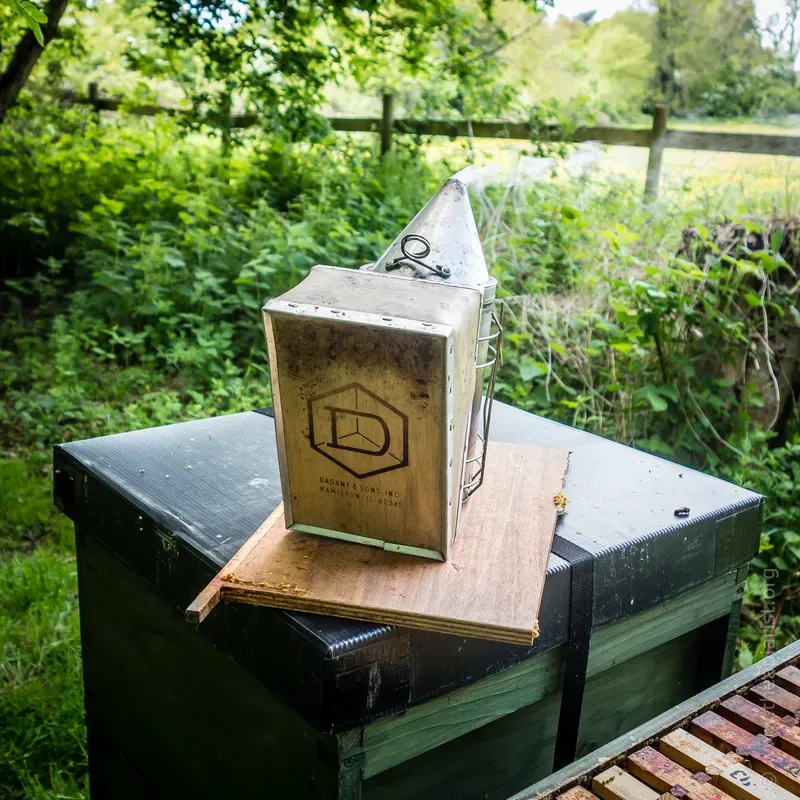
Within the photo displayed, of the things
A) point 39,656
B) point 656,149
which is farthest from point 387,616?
point 656,149

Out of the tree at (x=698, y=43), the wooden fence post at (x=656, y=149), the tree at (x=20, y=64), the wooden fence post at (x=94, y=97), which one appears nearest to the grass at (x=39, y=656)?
the tree at (x=20, y=64)

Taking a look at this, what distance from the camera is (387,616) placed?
916mm

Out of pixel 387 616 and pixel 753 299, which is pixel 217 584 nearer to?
pixel 387 616

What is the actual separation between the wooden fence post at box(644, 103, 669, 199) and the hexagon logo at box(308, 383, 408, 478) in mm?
4593

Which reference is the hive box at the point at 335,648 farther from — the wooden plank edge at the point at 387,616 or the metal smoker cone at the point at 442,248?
the metal smoker cone at the point at 442,248

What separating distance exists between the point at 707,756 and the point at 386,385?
2.12 feet

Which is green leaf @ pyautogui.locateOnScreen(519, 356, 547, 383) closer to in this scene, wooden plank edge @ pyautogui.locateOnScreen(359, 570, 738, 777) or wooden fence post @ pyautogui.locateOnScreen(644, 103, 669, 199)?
wooden plank edge @ pyautogui.locateOnScreen(359, 570, 738, 777)

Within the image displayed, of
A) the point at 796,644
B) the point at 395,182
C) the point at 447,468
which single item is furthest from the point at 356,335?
the point at 395,182

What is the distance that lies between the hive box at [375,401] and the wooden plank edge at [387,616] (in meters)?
0.13

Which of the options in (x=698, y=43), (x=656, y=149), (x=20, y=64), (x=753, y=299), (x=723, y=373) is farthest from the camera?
(x=698, y=43)

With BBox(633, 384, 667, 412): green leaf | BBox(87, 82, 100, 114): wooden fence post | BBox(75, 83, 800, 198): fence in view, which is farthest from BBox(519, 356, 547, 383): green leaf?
BBox(87, 82, 100, 114): wooden fence post

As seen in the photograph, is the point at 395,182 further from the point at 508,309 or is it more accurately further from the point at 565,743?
the point at 565,743

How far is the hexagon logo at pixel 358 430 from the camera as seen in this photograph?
0.94m

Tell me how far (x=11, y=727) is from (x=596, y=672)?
4.96ft
